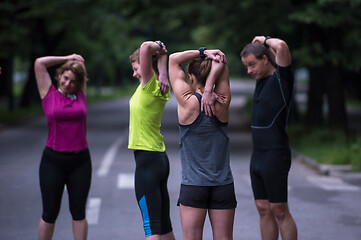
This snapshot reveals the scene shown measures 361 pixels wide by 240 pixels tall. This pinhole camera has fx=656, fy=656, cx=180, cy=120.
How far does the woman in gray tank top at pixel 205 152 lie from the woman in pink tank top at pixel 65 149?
1.21 m

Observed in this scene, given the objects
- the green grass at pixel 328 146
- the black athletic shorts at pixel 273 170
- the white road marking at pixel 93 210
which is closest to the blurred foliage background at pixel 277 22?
the green grass at pixel 328 146

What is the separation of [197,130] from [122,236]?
9.46ft

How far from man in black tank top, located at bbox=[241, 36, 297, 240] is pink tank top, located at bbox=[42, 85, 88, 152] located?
4.80 feet

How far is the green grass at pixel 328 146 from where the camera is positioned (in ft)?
42.4

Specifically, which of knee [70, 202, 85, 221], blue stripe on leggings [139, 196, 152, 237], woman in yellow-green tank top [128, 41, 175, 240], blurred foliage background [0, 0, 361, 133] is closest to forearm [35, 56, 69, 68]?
woman in yellow-green tank top [128, 41, 175, 240]


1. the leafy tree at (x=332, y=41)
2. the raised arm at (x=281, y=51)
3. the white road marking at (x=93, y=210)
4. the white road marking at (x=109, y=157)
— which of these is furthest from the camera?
the leafy tree at (x=332, y=41)

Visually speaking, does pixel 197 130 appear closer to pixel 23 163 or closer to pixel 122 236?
pixel 122 236

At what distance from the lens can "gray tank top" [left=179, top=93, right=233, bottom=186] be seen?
4.62 m

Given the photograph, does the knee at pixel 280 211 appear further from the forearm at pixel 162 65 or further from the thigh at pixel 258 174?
the forearm at pixel 162 65

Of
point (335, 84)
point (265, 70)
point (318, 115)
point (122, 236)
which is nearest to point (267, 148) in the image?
point (265, 70)

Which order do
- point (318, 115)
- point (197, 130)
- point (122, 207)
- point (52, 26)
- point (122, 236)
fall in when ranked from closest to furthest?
point (197, 130), point (122, 236), point (122, 207), point (318, 115), point (52, 26)

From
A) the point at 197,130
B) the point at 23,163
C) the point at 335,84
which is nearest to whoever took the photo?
the point at 197,130

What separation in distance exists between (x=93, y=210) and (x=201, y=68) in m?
4.37

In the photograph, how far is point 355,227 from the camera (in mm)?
7660
